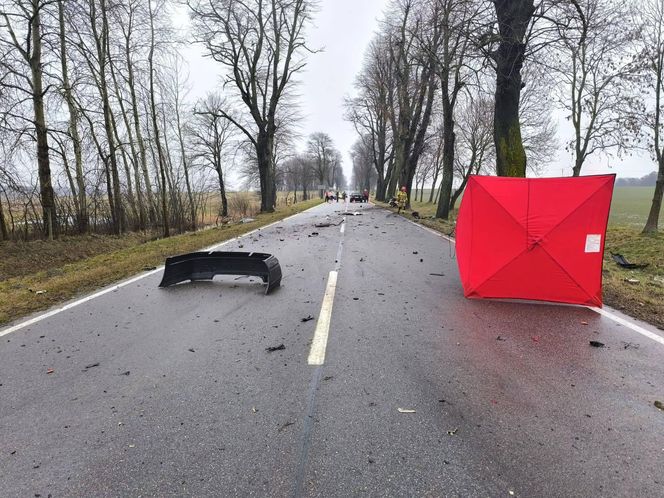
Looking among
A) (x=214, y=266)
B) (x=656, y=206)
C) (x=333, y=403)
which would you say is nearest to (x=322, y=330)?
(x=333, y=403)

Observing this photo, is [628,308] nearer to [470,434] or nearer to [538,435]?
[538,435]

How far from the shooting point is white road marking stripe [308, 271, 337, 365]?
11.7 feet

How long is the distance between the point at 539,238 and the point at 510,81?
26.1ft

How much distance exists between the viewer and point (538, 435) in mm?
2471

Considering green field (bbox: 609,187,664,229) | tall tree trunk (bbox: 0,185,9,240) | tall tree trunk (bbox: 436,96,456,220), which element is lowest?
green field (bbox: 609,187,664,229)

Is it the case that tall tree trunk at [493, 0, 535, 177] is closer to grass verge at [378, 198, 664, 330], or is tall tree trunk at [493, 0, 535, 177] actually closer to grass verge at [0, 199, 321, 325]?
grass verge at [378, 198, 664, 330]

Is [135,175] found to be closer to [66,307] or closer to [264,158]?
[264,158]

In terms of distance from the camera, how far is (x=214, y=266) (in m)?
6.85

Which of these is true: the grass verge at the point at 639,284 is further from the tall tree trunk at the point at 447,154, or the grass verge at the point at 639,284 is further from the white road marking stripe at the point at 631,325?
the tall tree trunk at the point at 447,154

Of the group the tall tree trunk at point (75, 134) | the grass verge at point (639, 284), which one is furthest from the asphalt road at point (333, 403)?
the tall tree trunk at point (75, 134)

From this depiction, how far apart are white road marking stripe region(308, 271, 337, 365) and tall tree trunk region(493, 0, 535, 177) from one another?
828 cm

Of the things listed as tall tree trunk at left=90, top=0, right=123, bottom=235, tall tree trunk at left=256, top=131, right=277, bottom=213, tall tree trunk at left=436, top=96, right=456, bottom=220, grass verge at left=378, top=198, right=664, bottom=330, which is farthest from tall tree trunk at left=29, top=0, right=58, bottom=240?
tall tree trunk at left=436, top=96, right=456, bottom=220

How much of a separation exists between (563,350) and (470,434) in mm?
2044

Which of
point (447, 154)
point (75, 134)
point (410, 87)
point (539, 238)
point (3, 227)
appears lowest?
point (3, 227)
